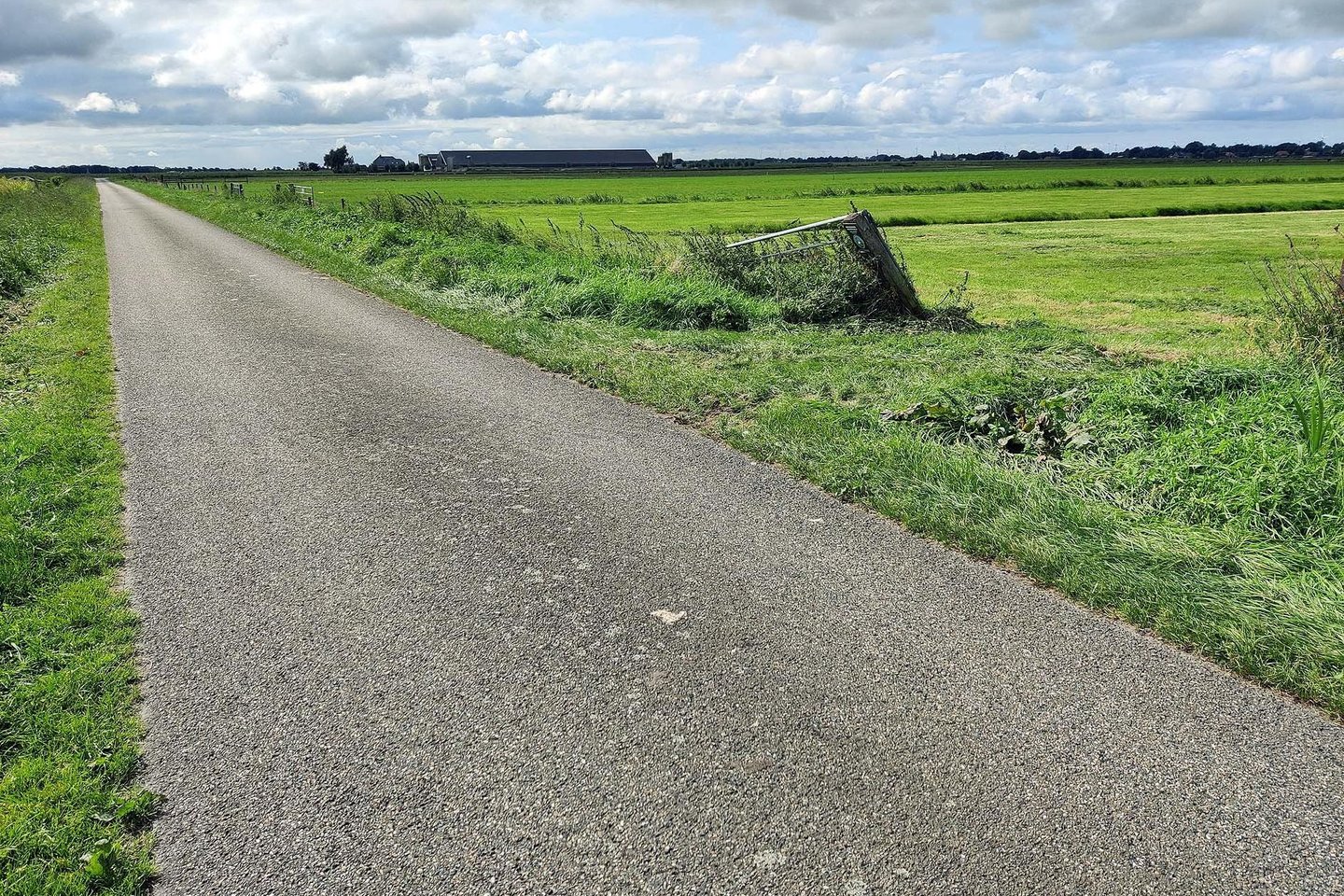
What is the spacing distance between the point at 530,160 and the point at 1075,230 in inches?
6317

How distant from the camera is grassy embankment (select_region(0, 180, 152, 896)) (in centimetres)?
292

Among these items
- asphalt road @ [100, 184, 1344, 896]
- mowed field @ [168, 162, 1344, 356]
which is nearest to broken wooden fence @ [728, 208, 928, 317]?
mowed field @ [168, 162, 1344, 356]

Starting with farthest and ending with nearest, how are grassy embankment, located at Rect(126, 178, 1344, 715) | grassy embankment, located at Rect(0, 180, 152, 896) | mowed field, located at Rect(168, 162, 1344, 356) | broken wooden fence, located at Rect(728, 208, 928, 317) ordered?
mowed field, located at Rect(168, 162, 1344, 356) → broken wooden fence, located at Rect(728, 208, 928, 317) → grassy embankment, located at Rect(126, 178, 1344, 715) → grassy embankment, located at Rect(0, 180, 152, 896)

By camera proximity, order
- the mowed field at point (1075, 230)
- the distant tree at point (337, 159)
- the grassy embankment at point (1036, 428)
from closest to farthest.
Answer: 1. the grassy embankment at point (1036, 428)
2. the mowed field at point (1075, 230)
3. the distant tree at point (337, 159)

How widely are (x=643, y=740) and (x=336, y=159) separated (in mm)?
167464

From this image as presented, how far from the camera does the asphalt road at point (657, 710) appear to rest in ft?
9.38

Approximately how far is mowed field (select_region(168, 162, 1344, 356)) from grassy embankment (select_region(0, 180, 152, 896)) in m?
10.4

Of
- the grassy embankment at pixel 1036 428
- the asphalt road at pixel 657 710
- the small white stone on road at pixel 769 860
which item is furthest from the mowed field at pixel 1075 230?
the small white stone on road at pixel 769 860

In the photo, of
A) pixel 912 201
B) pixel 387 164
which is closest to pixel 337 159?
pixel 387 164

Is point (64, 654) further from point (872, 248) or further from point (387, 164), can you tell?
point (387, 164)

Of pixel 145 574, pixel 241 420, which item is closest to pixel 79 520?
pixel 145 574

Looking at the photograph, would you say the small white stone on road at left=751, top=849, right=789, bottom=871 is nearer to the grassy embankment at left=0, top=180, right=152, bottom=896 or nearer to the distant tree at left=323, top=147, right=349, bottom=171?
the grassy embankment at left=0, top=180, right=152, bottom=896

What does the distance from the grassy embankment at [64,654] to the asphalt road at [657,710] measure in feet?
0.50

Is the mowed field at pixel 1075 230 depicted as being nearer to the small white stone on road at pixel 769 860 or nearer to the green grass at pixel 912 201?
the green grass at pixel 912 201
